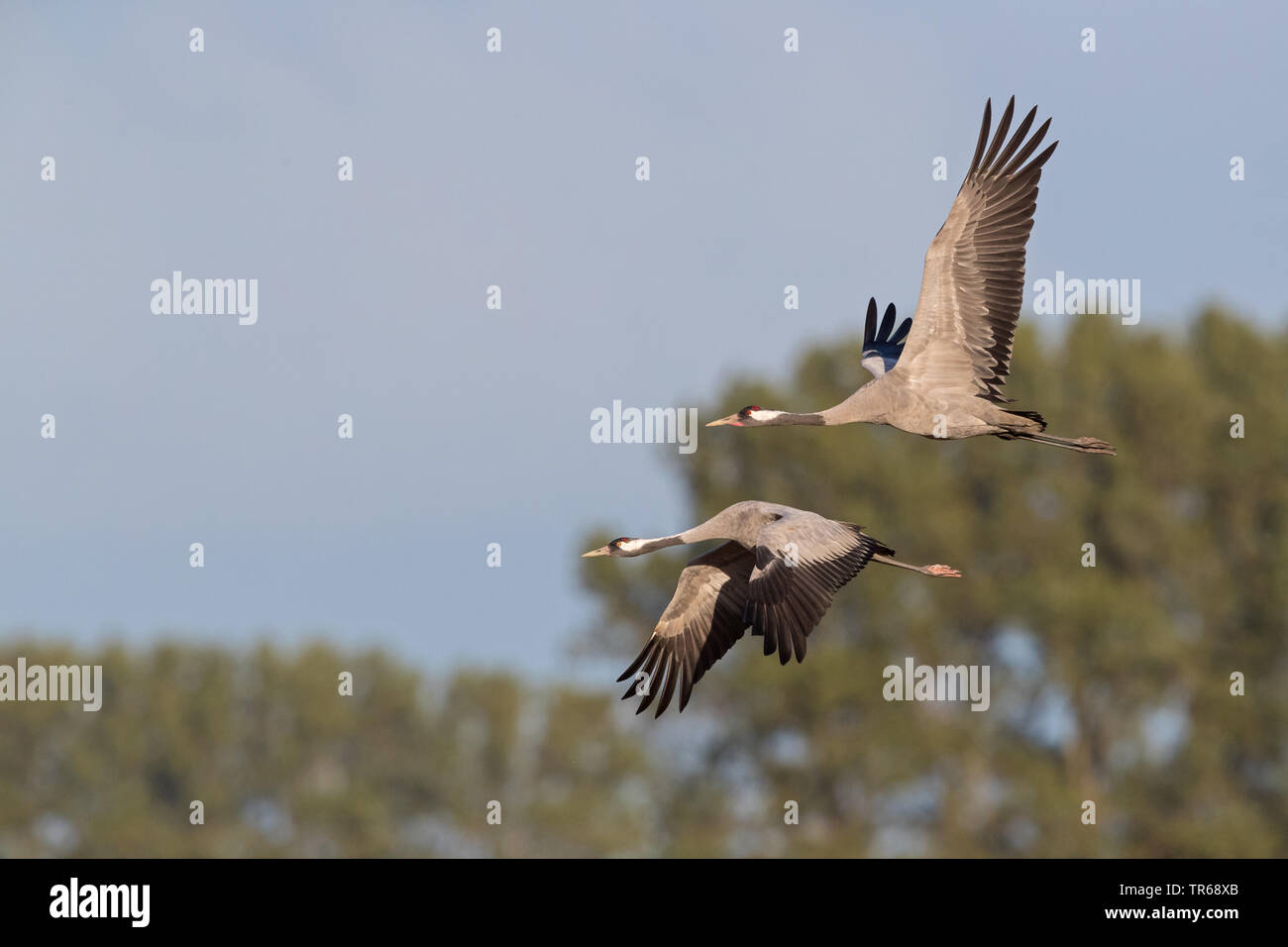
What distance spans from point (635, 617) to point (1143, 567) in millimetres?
10530

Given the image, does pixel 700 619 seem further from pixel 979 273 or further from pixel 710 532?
pixel 979 273

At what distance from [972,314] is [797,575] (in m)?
2.99

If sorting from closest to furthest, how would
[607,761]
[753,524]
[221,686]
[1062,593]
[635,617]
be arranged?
[753,524] < [1062,593] < [635,617] < [607,761] < [221,686]

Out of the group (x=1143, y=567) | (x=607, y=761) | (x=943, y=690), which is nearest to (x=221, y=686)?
(x=607, y=761)

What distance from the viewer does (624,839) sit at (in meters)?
50.8

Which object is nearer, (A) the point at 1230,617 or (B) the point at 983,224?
(B) the point at 983,224

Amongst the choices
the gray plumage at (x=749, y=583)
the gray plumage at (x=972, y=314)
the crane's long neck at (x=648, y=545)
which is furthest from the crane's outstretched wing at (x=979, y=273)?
the crane's long neck at (x=648, y=545)

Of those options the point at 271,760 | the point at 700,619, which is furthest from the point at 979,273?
the point at 271,760

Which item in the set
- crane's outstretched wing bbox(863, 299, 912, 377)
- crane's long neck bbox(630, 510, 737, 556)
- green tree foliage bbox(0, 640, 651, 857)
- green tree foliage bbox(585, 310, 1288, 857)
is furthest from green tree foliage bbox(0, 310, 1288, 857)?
crane's long neck bbox(630, 510, 737, 556)

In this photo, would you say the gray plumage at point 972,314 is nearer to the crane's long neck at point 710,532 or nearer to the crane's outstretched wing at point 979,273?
the crane's outstretched wing at point 979,273

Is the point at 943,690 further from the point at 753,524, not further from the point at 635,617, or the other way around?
the point at 753,524

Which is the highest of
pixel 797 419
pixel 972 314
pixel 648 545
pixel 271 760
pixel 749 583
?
pixel 972 314

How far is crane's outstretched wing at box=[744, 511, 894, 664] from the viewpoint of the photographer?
14.4 metres

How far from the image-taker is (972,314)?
1644 centimetres
